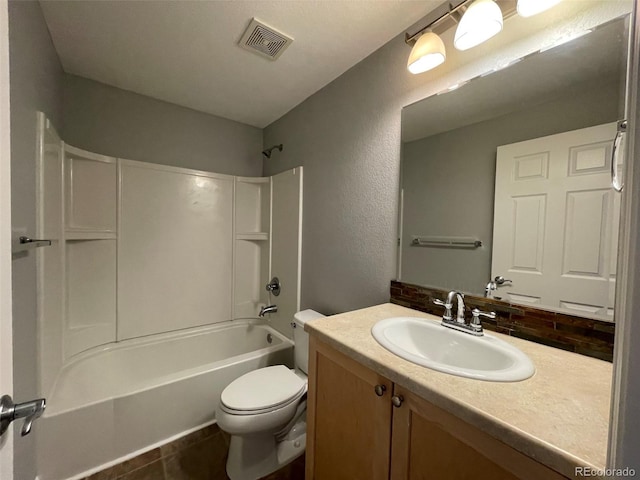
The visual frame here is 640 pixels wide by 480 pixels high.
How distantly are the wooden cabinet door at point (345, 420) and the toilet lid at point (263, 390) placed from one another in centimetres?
37

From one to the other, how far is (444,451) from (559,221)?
81 centimetres

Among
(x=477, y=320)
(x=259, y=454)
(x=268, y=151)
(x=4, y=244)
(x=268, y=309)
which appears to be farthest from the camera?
(x=268, y=151)

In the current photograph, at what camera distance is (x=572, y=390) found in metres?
0.61

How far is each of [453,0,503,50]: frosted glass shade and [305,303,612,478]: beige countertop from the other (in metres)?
1.14

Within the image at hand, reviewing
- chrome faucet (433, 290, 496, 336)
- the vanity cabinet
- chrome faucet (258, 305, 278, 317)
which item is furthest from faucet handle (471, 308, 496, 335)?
chrome faucet (258, 305, 278, 317)

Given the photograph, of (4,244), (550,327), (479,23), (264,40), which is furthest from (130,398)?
(479,23)

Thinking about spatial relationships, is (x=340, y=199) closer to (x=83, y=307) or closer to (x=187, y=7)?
(x=187, y=7)

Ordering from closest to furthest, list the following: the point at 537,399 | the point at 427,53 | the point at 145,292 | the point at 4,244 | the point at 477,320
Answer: the point at 4,244 < the point at 537,399 < the point at 477,320 < the point at 427,53 < the point at 145,292

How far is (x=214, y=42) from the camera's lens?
143 cm

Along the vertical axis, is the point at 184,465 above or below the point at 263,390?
below

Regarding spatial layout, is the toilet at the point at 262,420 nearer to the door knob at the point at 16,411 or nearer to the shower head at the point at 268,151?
the door knob at the point at 16,411

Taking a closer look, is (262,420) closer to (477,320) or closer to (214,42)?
(477,320)

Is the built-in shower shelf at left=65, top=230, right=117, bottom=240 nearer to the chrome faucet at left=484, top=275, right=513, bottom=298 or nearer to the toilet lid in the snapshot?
the toilet lid

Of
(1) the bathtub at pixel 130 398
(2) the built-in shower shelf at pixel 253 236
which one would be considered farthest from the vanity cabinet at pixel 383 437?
(2) the built-in shower shelf at pixel 253 236
